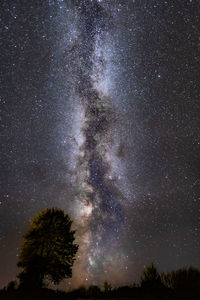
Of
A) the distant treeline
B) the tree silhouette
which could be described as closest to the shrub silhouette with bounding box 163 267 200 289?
the distant treeline

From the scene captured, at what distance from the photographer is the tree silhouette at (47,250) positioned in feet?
84.3

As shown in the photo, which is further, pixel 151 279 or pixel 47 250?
pixel 47 250

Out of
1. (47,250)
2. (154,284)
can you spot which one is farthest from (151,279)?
(47,250)

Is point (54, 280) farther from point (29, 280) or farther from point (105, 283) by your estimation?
point (105, 283)

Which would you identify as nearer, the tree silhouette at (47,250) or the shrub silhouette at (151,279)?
the shrub silhouette at (151,279)

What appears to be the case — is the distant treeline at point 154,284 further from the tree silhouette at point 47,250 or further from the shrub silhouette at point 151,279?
the tree silhouette at point 47,250

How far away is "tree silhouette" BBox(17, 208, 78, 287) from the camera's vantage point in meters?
25.7

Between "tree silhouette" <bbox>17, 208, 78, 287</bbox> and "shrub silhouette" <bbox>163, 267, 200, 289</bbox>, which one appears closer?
"shrub silhouette" <bbox>163, 267, 200, 289</bbox>

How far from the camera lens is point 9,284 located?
2408cm

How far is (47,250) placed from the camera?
27.0 m

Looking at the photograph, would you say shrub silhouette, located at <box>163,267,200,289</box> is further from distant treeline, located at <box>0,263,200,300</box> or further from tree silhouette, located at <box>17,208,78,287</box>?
tree silhouette, located at <box>17,208,78,287</box>

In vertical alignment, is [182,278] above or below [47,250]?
below

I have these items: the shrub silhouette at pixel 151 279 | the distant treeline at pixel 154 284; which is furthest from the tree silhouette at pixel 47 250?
the shrub silhouette at pixel 151 279

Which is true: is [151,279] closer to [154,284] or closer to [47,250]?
[154,284]
